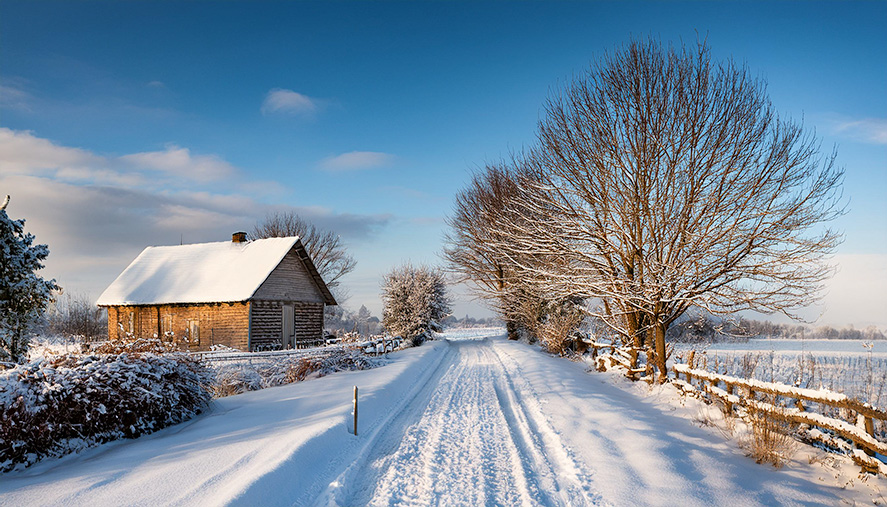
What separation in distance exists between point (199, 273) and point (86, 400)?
69.7 ft

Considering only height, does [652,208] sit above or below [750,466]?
above

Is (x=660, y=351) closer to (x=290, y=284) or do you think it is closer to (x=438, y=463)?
(x=438, y=463)

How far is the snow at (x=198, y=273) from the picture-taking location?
24469 mm

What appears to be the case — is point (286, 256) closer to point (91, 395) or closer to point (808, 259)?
point (91, 395)

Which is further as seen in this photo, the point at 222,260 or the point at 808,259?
the point at 222,260

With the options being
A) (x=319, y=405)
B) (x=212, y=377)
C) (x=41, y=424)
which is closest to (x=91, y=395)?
(x=41, y=424)

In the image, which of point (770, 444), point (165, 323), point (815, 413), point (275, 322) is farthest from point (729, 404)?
point (165, 323)

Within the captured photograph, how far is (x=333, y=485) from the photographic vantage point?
212 inches

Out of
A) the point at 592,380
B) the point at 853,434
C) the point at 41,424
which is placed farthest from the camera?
the point at 592,380

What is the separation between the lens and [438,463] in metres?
6.29

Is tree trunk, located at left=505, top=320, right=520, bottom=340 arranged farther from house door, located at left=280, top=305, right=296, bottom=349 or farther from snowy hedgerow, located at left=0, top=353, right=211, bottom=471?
snowy hedgerow, located at left=0, top=353, right=211, bottom=471

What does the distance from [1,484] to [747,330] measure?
47.1 feet

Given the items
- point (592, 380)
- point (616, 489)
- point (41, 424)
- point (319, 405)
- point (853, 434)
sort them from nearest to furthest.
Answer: point (616, 489) < point (853, 434) < point (41, 424) < point (319, 405) < point (592, 380)

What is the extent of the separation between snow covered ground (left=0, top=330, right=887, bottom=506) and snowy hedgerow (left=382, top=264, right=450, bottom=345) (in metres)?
21.4
